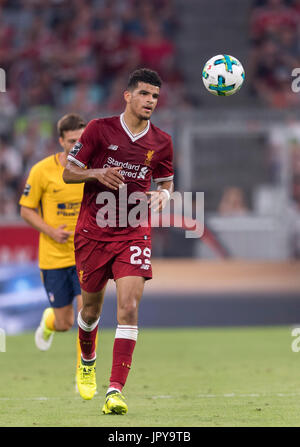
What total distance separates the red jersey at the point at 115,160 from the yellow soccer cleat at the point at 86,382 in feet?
3.63

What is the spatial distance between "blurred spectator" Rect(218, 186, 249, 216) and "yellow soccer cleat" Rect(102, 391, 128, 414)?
28.6ft

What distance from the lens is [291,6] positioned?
2072 centimetres

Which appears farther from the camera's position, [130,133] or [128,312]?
[130,133]

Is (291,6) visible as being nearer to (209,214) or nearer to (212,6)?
(212,6)

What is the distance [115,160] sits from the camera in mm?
6984

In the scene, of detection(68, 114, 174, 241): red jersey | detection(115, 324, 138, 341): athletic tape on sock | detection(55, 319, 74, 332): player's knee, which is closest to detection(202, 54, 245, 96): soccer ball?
detection(68, 114, 174, 241): red jersey

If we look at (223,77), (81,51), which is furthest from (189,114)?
(223,77)

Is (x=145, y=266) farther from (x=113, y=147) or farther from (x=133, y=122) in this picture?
(x=133, y=122)

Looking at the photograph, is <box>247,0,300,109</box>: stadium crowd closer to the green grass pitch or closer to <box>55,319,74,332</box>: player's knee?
the green grass pitch

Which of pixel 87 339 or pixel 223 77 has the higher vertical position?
pixel 223 77

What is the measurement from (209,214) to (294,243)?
1.41 metres

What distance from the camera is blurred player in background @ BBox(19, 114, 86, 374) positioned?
8602mm

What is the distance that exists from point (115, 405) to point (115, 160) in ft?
5.84

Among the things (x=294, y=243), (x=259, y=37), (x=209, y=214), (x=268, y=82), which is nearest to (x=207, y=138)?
(x=209, y=214)
